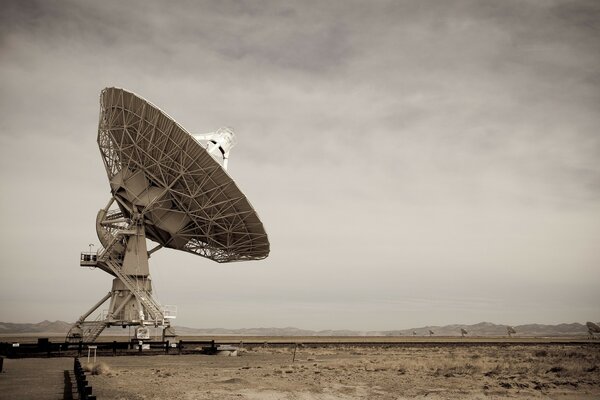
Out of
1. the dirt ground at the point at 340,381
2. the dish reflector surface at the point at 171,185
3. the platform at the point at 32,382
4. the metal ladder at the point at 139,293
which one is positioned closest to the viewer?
the platform at the point at 32,382

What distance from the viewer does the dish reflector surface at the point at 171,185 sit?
31.9 metres

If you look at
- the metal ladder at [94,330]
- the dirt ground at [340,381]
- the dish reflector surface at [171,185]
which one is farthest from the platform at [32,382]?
the dish reflector surface at [171,185]

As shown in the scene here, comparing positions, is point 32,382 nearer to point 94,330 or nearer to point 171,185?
point 171,185

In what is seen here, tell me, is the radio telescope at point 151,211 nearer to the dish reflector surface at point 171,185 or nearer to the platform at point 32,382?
the dish reflector surface at point 171,185

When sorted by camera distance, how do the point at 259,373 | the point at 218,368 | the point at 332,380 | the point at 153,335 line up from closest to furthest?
the point at 332,380 → the point at 259,373 → the point at 218,368 → the point at 153,335

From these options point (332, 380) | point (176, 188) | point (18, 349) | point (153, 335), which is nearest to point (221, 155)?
point (176, 188)

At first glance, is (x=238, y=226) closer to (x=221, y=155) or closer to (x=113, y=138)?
(x=221, y=155)

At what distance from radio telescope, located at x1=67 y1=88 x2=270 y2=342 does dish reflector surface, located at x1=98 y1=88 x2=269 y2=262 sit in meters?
0.07

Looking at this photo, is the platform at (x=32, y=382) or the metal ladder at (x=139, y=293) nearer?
the platform at (x=32, y=382)

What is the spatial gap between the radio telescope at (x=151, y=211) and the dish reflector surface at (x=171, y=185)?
0.07 metres

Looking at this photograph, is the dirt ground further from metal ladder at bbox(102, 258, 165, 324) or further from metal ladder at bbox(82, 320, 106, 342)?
metal ladder at bbox(82, 320, 106, 342)

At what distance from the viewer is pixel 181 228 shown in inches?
1491

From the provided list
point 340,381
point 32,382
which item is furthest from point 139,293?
point 340,381

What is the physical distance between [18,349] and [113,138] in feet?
46.2
